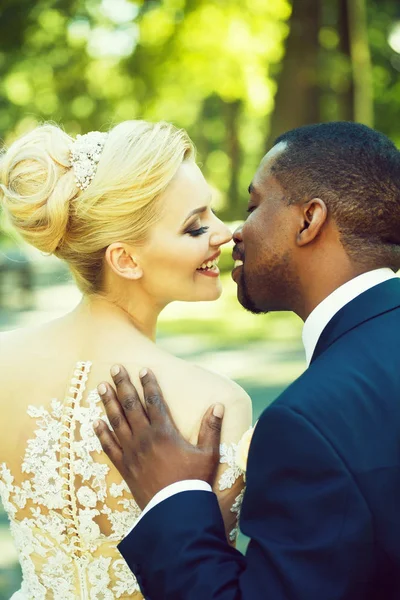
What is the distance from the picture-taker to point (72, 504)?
2604 millimetres

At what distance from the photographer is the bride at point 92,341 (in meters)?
2.56

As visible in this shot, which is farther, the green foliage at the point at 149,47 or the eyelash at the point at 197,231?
the green foliage at the point at 149,47

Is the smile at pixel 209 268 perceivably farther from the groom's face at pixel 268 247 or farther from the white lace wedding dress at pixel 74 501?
the white lace wedding dress at pixel 74 501

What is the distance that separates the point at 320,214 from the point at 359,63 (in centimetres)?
1234

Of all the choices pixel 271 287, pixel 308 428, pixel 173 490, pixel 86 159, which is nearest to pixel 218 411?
pixel 173 490

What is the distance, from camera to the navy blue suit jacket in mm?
1896

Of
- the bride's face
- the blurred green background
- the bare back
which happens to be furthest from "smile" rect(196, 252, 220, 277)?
the blurred green background

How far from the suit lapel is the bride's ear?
0.73 meters

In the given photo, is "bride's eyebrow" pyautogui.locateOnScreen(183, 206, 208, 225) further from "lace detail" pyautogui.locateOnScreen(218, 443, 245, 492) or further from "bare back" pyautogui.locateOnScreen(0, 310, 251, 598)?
"lace detail" pyautogui.locateOnScreen(218, 443, 245, 492)

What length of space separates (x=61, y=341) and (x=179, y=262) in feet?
1.52

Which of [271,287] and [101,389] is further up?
[271,287]

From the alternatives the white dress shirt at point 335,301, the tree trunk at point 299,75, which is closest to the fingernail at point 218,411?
the white dress shirt at point 335,301

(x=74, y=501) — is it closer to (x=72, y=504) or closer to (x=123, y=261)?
(x=72, y=504)

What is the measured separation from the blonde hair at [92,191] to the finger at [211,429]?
623 mm
